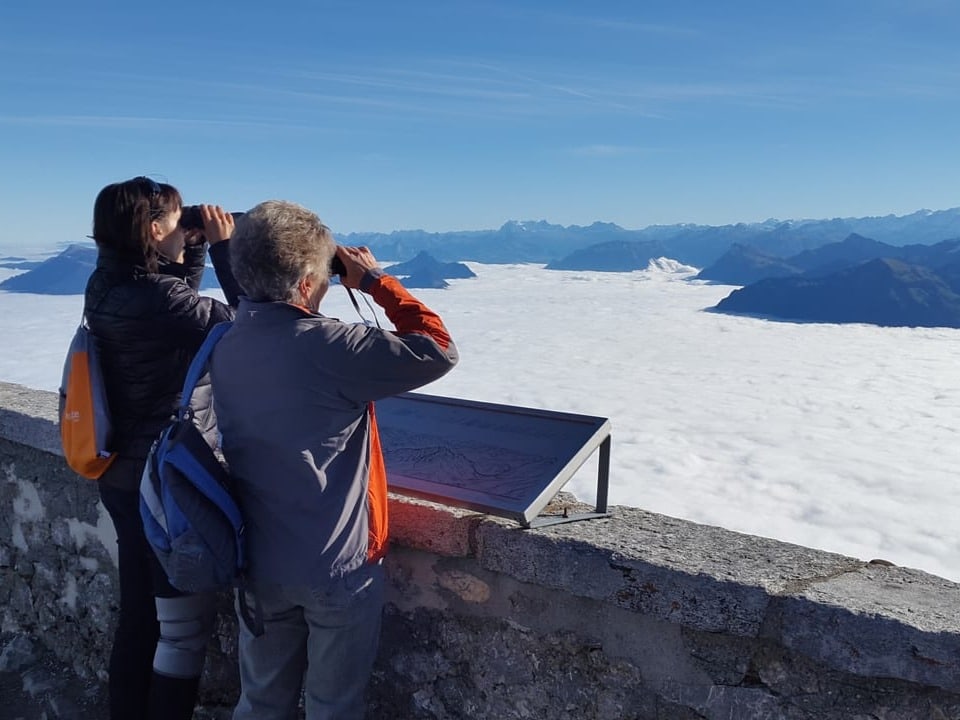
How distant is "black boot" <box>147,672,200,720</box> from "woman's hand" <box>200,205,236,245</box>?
35.1 inches

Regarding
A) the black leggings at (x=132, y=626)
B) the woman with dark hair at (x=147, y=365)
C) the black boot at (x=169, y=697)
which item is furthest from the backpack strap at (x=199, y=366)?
the black boot at (x=169, y=697)

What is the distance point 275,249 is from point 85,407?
65cm

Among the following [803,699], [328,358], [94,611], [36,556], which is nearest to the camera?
[328,358]

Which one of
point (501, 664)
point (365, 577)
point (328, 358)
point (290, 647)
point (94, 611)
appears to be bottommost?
point (94, 611)

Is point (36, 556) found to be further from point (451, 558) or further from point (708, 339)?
point (708, 339)

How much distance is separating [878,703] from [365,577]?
0.84m

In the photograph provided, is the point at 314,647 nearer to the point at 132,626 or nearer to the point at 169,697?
the point at 169,697

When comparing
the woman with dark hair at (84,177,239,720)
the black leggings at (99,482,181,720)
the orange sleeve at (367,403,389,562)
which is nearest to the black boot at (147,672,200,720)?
the woman with dark hair at (84,177,239,720)

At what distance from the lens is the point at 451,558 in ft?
5.47

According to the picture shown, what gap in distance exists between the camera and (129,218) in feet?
5.01

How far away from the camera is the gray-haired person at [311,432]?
1.23 metres

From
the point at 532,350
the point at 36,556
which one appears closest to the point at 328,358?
the point at 36,556

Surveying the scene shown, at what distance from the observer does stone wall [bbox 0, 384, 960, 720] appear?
126 cm

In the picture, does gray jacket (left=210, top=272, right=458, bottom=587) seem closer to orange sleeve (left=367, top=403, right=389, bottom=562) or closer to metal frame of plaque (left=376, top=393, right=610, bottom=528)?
orange sleeve (left=367, top=403, right=389, bottom=562)
